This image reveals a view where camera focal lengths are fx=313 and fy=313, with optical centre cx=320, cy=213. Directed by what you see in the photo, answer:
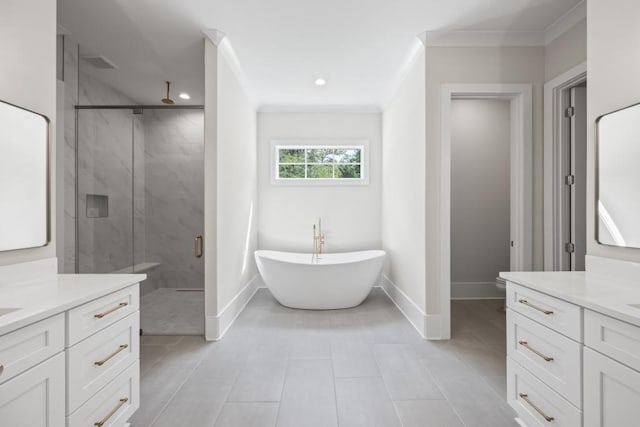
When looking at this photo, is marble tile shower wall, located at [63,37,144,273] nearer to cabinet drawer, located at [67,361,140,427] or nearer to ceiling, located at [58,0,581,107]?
ceiling, located at [58,0,581,107]

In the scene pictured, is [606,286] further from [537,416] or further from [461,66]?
[461,66]

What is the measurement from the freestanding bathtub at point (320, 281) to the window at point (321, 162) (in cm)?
154

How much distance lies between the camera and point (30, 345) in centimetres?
107

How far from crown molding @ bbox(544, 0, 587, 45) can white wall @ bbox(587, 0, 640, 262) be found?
0.82m

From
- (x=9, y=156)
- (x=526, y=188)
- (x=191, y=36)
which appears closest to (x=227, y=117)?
(x=191, y=36)

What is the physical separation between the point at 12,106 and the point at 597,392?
2.83 m

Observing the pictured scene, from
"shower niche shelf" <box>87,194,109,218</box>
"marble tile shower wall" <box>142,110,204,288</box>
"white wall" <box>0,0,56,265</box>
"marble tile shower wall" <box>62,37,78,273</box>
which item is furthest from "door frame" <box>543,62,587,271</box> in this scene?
"shower niche shelf" <box>87,194,109,218</box>

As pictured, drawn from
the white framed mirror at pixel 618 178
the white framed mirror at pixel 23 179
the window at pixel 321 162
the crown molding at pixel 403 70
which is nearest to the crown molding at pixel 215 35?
the white framed mirror at pixel 23 179

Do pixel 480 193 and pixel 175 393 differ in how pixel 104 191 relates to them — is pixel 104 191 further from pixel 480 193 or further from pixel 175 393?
pixel 480 193

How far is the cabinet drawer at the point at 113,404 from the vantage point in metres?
1.30

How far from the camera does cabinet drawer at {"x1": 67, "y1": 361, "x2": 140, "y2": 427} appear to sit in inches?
51.2

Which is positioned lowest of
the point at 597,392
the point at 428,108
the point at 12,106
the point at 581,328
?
the point at 597,392

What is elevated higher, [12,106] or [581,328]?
[12,106]

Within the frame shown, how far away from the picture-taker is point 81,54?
309 cm
